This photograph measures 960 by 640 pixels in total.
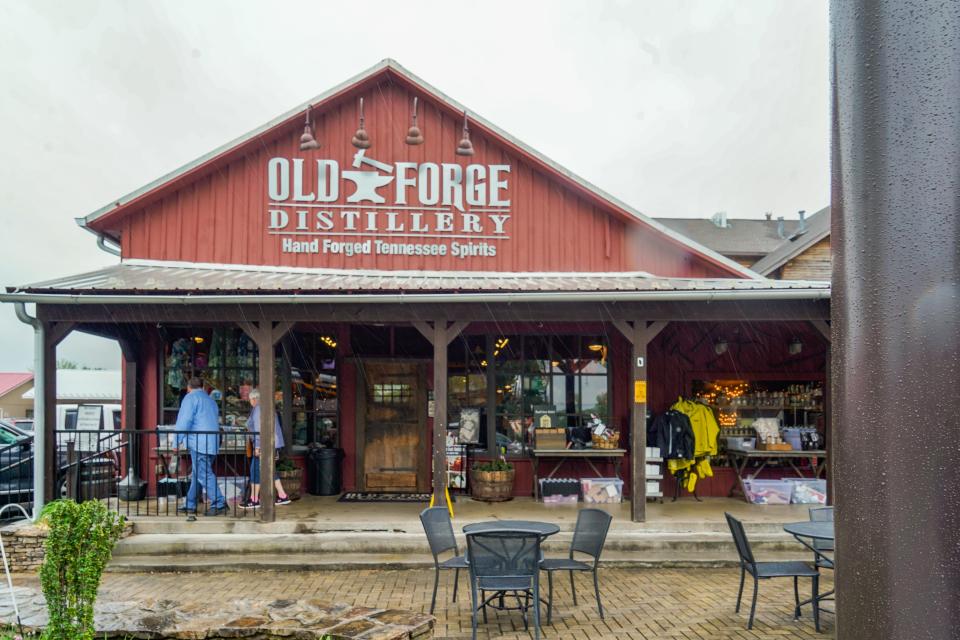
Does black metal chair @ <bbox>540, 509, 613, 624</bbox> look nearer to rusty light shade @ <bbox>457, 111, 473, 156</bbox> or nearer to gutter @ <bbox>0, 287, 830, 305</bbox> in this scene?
gutter @ <bbox>0, 287, 830, 305</bbox>

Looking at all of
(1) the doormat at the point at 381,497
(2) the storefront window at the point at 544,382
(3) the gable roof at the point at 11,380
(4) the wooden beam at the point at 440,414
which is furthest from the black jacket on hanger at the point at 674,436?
(3) the gable roof at the point at 11,380

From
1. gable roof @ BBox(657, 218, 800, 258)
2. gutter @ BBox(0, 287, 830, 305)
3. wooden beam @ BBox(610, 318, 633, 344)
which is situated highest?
gable roof @ BBox(657, 218, 800, 258)

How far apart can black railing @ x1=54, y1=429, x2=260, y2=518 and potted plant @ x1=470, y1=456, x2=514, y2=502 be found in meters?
3.00

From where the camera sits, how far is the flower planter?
1045cm

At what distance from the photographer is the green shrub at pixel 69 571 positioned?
4555 millimetres

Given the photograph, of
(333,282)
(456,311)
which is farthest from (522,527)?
(333,282)

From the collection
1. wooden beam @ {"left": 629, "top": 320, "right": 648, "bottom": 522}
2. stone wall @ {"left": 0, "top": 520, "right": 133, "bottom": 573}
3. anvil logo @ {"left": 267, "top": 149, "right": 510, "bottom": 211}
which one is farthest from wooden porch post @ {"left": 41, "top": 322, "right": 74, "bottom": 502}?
wooden beam @ {"left": 629, "top": 320, "right": 648, "bottom": 522}

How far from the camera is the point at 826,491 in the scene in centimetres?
1019

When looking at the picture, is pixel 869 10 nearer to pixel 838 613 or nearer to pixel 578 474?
pixel 838 613

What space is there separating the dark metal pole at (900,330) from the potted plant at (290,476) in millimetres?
10002

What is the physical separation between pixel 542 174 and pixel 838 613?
1077 centimetres

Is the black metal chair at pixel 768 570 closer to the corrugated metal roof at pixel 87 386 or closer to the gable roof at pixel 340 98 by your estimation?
the gable roof at pixel 340 98

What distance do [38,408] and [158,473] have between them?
6.48ft

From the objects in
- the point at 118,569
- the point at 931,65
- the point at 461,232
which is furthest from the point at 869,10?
the point at 461,232
